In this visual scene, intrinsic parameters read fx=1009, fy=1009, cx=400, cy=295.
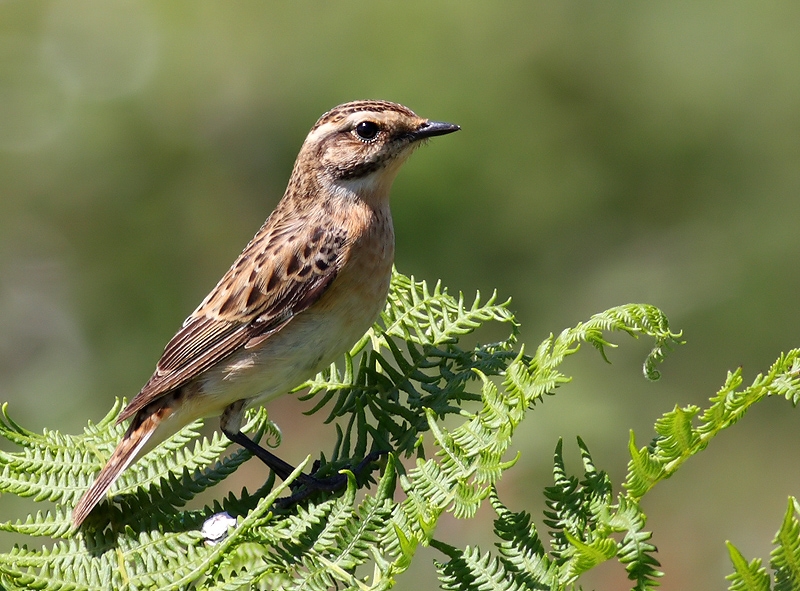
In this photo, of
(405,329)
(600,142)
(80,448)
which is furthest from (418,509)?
(600,142)

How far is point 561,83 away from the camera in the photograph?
24.6ft

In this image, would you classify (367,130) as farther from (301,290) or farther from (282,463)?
(282,463)

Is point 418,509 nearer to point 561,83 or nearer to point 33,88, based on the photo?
point 561,83

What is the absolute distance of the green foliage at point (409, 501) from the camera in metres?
2.16

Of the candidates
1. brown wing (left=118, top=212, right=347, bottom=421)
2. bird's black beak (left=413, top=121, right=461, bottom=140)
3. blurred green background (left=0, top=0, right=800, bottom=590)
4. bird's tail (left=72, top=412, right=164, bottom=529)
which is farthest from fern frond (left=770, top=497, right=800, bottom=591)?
blurred green background (left=0, top=0, right=800, bottom=590)

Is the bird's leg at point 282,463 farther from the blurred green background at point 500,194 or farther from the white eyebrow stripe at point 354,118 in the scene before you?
the blurred green background at point 500,194

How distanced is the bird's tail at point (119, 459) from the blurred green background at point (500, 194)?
2379mm

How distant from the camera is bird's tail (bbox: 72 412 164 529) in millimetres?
2881

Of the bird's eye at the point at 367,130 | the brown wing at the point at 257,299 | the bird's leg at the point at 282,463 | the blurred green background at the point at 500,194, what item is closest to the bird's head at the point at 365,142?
the bird's eye at the point at 367,130

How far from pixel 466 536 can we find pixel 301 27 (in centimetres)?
481

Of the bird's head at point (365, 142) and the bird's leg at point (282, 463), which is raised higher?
the bird's head at point (365, 142)

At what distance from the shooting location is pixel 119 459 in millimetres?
3150

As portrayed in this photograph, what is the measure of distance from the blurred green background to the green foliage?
2666 mm

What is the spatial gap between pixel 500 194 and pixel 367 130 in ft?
8.94
